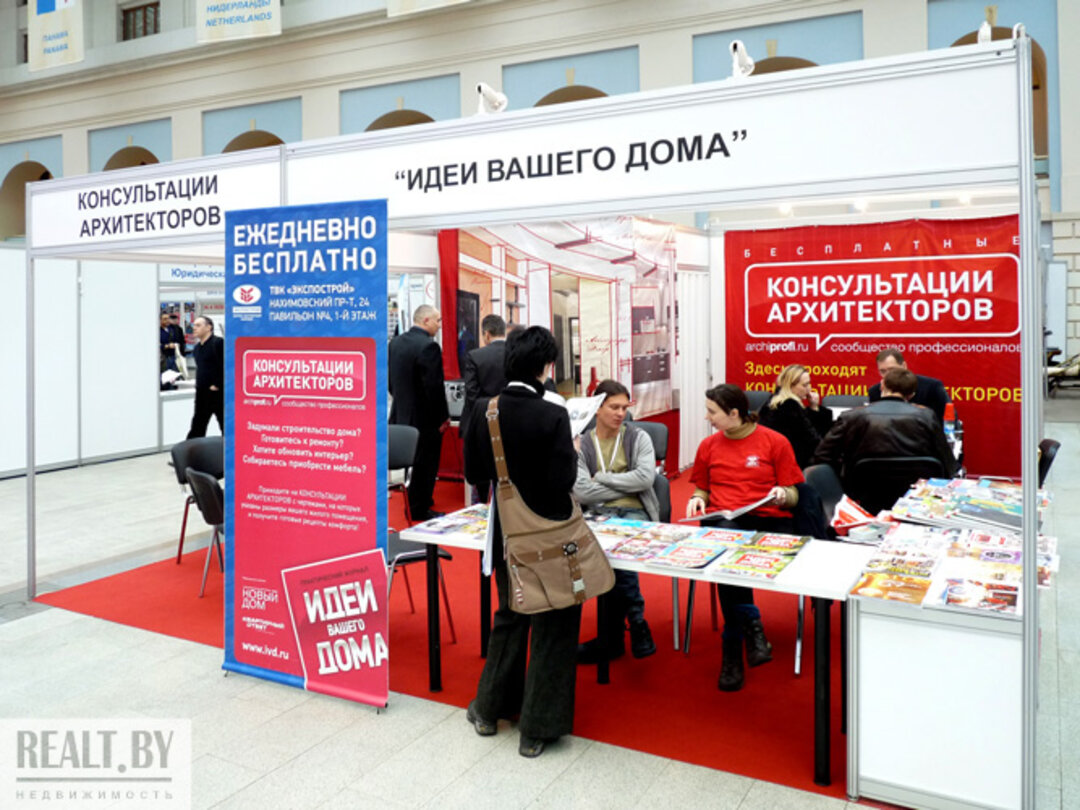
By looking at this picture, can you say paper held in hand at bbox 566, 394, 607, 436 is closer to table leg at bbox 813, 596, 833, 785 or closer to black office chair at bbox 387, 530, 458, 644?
black office chair at bbox 387, 530, 458, 644

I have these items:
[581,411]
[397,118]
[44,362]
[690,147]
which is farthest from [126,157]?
[690,147]

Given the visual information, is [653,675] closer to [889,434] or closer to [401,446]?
[889,434]

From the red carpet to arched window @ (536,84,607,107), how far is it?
791 cm

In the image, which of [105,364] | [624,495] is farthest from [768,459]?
[105,364]

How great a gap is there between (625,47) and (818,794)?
10.1 meters

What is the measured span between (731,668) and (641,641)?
17.8 inches

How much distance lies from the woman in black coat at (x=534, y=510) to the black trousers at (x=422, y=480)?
332 cm

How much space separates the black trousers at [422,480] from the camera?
6441mm

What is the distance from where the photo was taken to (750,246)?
7750 millimetres

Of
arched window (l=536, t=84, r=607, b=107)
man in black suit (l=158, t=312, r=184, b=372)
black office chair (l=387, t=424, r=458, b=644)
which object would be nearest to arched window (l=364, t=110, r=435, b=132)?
arched window (l=536, t=84, r=607, b=107)

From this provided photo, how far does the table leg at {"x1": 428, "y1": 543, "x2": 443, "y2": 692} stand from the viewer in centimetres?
345

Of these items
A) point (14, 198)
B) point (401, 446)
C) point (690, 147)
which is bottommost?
point (401, 446)

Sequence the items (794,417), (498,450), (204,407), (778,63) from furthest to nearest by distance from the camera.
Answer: (778,63), (204,407), (794,417), (498,450)

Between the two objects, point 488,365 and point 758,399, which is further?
point 758,399
